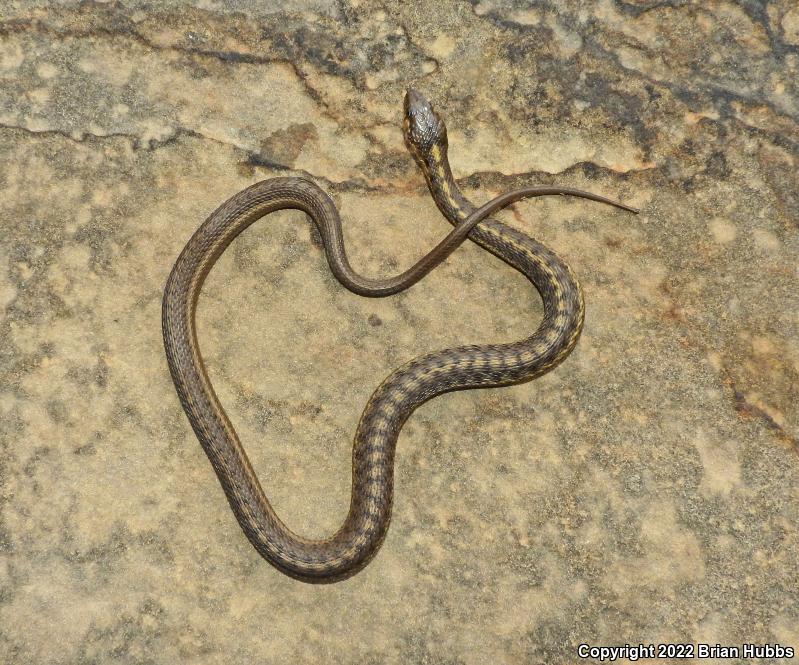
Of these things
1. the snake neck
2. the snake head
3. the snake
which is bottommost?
the snake

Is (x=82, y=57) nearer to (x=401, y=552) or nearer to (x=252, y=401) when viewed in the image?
(x=252, y=401)

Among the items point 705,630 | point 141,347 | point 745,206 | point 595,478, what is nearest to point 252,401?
point 141,347

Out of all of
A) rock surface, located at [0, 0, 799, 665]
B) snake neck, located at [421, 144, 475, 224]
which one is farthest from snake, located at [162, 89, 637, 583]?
rock surface, located at [0, 0, 799, 665]

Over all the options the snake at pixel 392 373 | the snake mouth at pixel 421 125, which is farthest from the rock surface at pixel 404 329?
the snake mouth at pixel 421 125

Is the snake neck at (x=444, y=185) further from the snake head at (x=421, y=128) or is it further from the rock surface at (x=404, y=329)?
the rock surface at (x=404, y=329)

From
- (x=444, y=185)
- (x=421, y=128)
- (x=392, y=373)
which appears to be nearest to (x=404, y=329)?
(x=392, y=373)

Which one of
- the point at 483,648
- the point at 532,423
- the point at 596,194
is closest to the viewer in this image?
the point at 483,648

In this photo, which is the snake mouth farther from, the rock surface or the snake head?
the rock surface

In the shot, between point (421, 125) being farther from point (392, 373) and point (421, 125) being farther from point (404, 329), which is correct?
point (392, 373)
